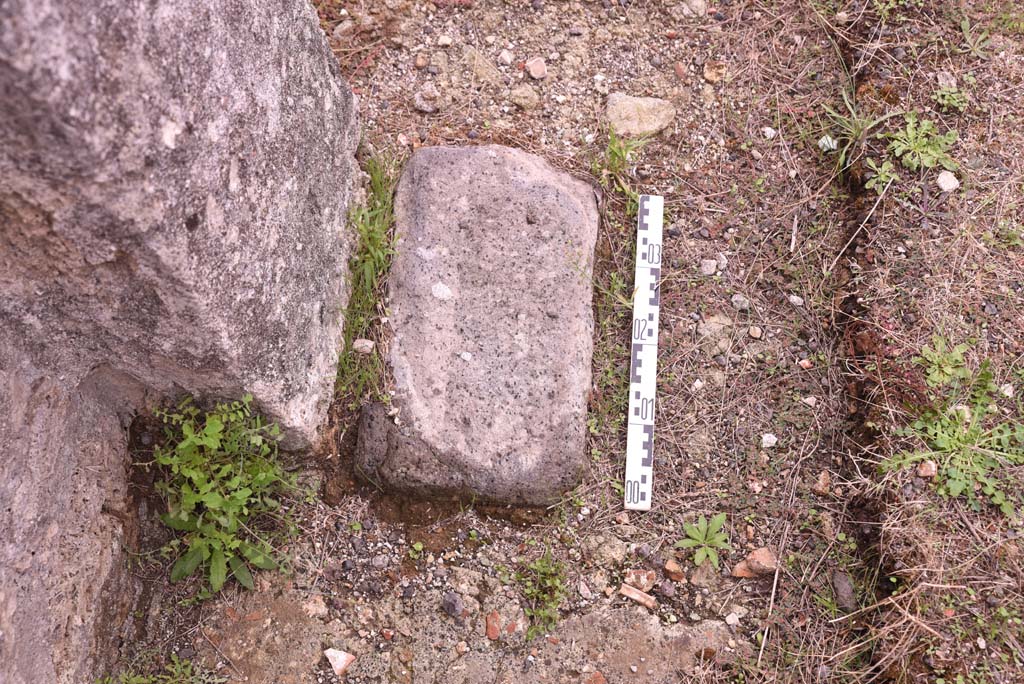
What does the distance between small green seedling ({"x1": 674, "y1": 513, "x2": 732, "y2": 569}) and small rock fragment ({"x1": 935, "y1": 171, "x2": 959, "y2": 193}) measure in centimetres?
149

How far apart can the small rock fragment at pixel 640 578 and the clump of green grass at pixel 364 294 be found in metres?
1.09

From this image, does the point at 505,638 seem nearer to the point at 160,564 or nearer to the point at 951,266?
the point at 160,564

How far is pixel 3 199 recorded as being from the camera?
1.58 m

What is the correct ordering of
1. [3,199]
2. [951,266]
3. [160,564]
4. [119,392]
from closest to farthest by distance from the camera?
1. [3,199]
2. [119,392]
3. [160,564]
4. [951,266]

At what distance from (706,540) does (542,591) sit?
0.61 m

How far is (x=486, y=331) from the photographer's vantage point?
103 inches

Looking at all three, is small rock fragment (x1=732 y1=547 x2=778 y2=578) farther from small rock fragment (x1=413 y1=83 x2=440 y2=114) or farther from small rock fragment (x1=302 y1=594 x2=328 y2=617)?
small rock fragment (x1=413 y1=83 x2=440 y2=114)

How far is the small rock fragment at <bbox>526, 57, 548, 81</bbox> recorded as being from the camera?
116 inches

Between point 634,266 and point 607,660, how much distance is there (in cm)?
142

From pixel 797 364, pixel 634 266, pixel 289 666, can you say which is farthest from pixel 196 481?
pixel 797 364

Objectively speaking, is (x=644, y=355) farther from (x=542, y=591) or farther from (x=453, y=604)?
(x=453, y=604)

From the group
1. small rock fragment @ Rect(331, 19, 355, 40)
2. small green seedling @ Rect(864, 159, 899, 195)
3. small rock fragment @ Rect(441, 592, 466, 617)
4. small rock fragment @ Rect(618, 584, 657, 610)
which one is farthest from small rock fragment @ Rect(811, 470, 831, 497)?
small rock fragment @ Rect(331, 19, 355, 40)

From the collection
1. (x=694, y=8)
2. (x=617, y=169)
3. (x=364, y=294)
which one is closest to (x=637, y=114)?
(x=617, y=169)

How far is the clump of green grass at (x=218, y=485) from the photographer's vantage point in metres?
2.27
